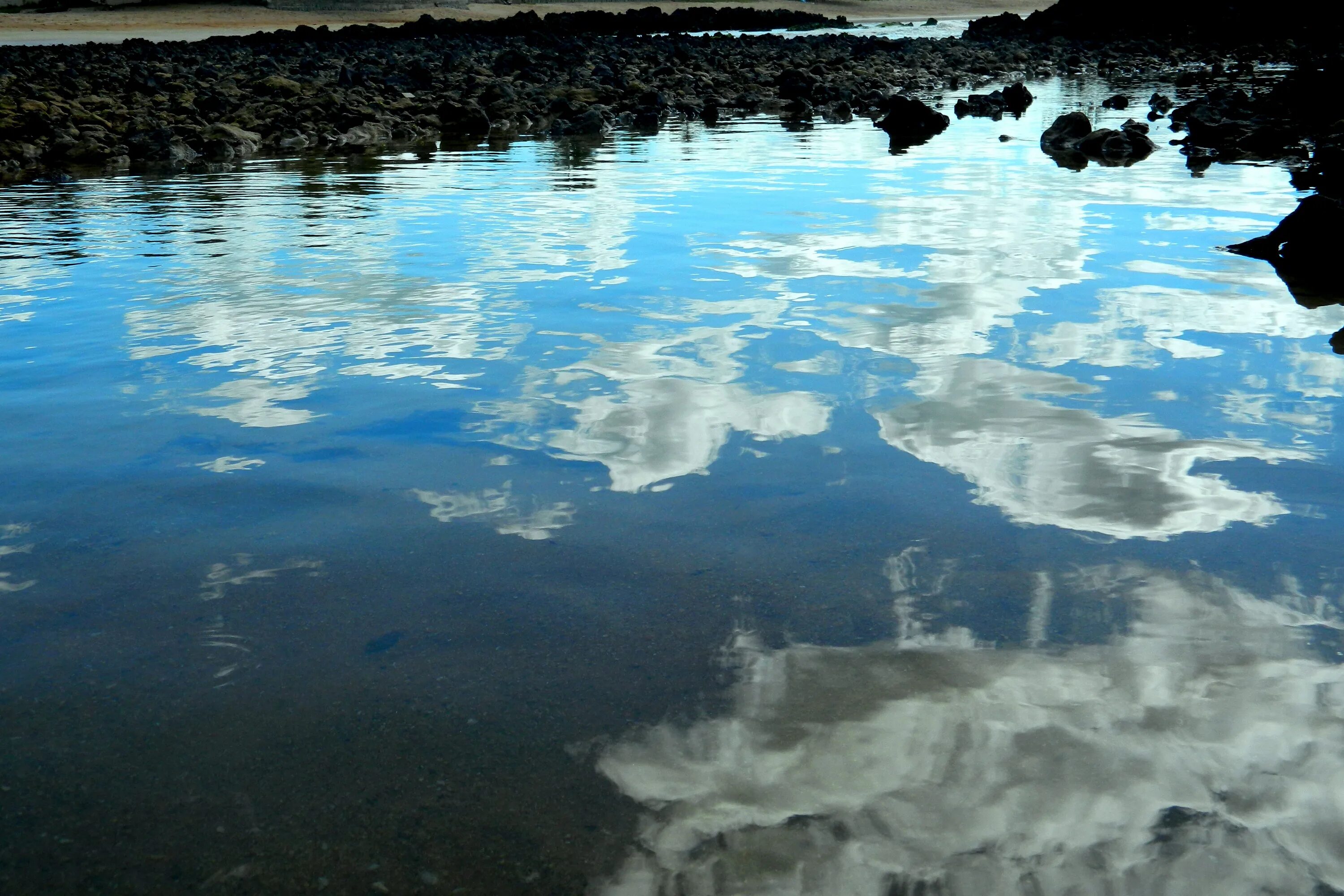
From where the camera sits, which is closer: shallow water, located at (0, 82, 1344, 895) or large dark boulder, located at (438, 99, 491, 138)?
shallow water, located at (0, 82, 1344, 895)

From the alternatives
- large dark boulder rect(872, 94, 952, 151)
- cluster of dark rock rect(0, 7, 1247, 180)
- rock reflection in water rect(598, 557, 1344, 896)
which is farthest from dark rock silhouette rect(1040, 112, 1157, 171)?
rock reflection in water rect(598, 557, 1344, 896)

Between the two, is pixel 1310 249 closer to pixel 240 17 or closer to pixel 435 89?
pixel 435 89

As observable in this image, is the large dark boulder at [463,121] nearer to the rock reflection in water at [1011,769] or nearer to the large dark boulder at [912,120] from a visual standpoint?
the large dark boulder at [912,120]

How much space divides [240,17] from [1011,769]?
66274mm

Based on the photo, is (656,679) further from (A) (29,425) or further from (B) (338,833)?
(A) (29,425)

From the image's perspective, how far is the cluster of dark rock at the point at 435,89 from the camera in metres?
14.9

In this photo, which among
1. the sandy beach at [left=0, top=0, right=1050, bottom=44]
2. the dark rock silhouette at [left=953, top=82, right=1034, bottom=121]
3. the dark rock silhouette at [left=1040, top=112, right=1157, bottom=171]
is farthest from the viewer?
the sandy beach at [left=0, top=0, right=1050, bottom=44]

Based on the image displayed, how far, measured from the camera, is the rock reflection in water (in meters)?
1.78

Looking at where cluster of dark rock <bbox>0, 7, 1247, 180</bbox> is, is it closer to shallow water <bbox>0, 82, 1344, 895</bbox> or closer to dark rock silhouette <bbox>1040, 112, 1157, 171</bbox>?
dark rock silhouette <bbox>1040, 112, 1157, 171</bbox>

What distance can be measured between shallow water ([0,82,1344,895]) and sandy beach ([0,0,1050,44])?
134ft

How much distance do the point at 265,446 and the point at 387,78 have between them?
2069 centimetres

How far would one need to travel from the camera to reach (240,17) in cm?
6019

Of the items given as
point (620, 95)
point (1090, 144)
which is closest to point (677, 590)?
point (1090, 144)

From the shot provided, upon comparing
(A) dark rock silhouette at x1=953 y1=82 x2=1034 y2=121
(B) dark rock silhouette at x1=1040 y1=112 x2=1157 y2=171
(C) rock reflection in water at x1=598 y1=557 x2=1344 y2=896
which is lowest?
(C) rock reflection in water at x1=598 y1=557 x2=1344 y2=896
